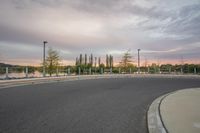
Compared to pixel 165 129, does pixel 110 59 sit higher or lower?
higher

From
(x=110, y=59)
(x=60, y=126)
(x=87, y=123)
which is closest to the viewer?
(x=60, y=126)

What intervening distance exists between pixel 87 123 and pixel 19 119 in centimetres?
185

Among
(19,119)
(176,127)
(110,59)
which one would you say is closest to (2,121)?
(19,119)

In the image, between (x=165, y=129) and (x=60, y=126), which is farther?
(x=60, y=126)

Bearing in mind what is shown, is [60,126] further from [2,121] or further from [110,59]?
[110,59]

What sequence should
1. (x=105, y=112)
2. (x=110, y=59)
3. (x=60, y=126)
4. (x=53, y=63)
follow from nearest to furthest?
1. (x=60, y=126)
2. (x=105, y=112)
3. (x=53, y=63)
4. (x=110, y=59)

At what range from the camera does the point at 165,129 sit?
208 inches

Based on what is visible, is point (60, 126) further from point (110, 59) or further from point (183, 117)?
point (110, 59)

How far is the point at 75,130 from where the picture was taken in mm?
5352

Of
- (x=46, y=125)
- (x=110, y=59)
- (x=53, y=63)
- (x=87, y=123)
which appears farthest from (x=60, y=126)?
(x=110, y=59)

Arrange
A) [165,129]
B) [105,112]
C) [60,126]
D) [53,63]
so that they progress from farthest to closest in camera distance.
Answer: [53,63], [105,112], [60,126], [165,129]

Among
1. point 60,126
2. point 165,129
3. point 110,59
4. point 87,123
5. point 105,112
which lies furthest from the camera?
point 110,59

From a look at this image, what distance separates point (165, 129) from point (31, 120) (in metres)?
3.37

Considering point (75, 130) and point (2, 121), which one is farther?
point (2, 121)
